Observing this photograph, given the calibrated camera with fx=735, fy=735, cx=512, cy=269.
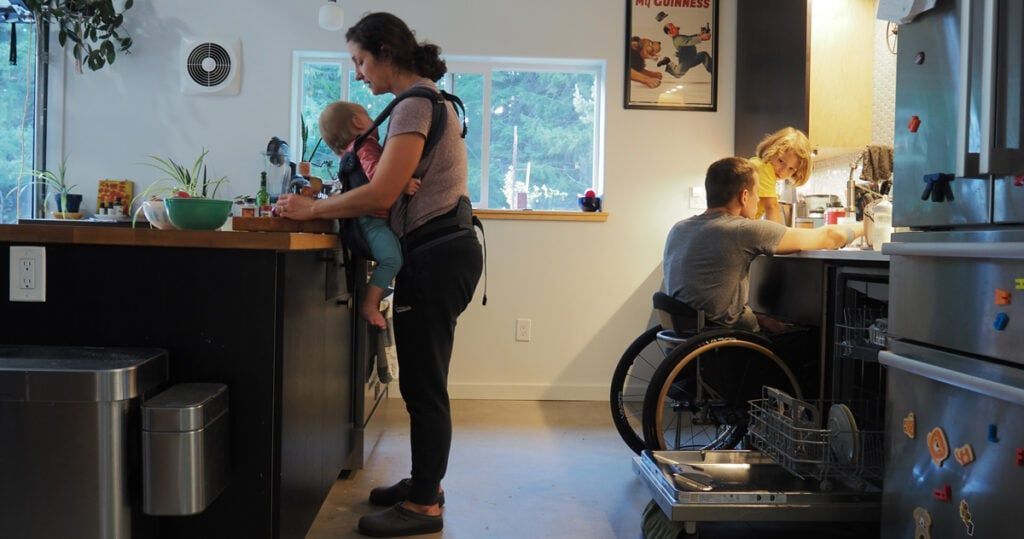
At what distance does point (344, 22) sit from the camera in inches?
147

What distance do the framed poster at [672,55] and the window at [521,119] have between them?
21 cm

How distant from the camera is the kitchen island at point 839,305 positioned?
2.07 m

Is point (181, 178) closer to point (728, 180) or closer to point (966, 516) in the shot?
point (728, 180)

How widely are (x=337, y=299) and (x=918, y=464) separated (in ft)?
4.96

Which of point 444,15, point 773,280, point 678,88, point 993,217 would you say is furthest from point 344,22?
point 993,217

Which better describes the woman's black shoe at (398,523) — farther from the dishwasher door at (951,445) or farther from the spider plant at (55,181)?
the spider plant at (55,181)

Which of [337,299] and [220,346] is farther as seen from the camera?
[337,299]

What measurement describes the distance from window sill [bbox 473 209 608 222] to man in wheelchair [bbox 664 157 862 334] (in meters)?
1.31

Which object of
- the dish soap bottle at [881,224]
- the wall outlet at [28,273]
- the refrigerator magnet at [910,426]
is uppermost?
the dish soap bottle at [881,224]

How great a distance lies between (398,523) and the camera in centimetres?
199

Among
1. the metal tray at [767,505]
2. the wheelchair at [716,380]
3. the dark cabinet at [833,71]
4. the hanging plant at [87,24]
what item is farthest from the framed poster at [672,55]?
the hanging plant at [87,24]

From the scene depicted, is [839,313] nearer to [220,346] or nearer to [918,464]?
[918,464]

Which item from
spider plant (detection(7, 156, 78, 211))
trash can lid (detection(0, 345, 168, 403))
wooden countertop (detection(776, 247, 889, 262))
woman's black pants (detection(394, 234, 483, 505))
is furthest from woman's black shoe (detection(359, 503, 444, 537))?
spider plant (detection(7, 156, 78, 211))

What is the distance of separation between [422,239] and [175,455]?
0.81 meters
